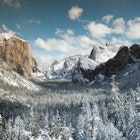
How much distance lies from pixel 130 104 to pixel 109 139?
1285 centimetres

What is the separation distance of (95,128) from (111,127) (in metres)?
3.41

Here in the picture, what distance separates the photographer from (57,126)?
115ft

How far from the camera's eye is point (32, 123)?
29.8 metres

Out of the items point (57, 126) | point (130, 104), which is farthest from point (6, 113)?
point (57, 126)

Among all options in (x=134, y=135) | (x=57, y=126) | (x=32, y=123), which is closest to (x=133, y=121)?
(x=134, y=135)

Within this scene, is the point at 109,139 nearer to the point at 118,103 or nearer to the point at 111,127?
the point at 111,127

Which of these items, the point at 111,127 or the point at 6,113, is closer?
the point at 111,127

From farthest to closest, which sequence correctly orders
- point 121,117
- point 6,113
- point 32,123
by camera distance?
point 6,113 < point 121,117 < point 32,123

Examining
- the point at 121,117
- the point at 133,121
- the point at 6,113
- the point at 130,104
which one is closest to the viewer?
the point at 133,121

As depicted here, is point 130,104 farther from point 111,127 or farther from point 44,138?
point 44,138

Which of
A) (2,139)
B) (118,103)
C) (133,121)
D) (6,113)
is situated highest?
(6,113)

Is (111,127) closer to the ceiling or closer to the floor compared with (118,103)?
closer to the floor

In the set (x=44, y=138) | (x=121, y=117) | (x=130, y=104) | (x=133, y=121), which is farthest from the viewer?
(x=130, y=104)

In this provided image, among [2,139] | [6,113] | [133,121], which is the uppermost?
[6,113]
